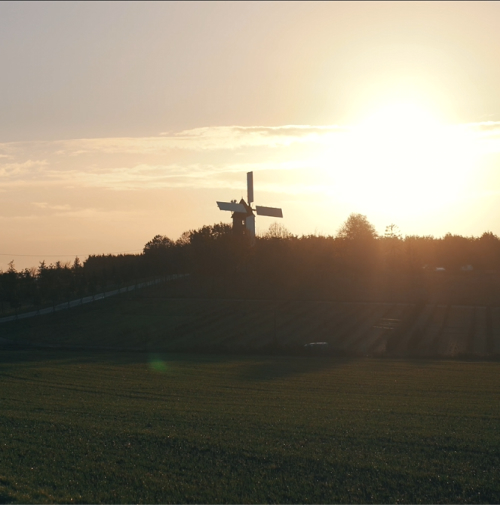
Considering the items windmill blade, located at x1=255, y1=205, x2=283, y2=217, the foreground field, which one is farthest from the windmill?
the foreground field

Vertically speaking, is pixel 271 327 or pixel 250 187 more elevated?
pixel 250 187

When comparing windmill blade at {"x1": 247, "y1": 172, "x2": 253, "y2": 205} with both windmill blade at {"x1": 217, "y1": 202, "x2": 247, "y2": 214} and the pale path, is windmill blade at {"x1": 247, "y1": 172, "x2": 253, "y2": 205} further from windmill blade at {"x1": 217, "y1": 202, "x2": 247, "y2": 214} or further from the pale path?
the pale path

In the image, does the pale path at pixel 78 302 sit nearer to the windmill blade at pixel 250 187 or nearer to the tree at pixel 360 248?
the windmill blade at pixel 250 187

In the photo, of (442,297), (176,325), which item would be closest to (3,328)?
(176,325)

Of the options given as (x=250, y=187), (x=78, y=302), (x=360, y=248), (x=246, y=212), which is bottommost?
(x=78, y=302)

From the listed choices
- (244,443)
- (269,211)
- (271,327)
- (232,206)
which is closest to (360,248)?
(269,211)

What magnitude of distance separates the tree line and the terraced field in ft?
21.4

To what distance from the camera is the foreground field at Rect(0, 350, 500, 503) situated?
1075 cm

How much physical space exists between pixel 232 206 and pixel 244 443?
284ft

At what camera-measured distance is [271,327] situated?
63188mm

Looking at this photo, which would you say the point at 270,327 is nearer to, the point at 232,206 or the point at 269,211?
the point at 232,206

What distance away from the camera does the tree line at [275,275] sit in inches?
3113

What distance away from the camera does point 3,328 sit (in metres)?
68.7

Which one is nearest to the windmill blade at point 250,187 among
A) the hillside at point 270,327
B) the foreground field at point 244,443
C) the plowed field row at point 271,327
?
the hillside at point 270,327
